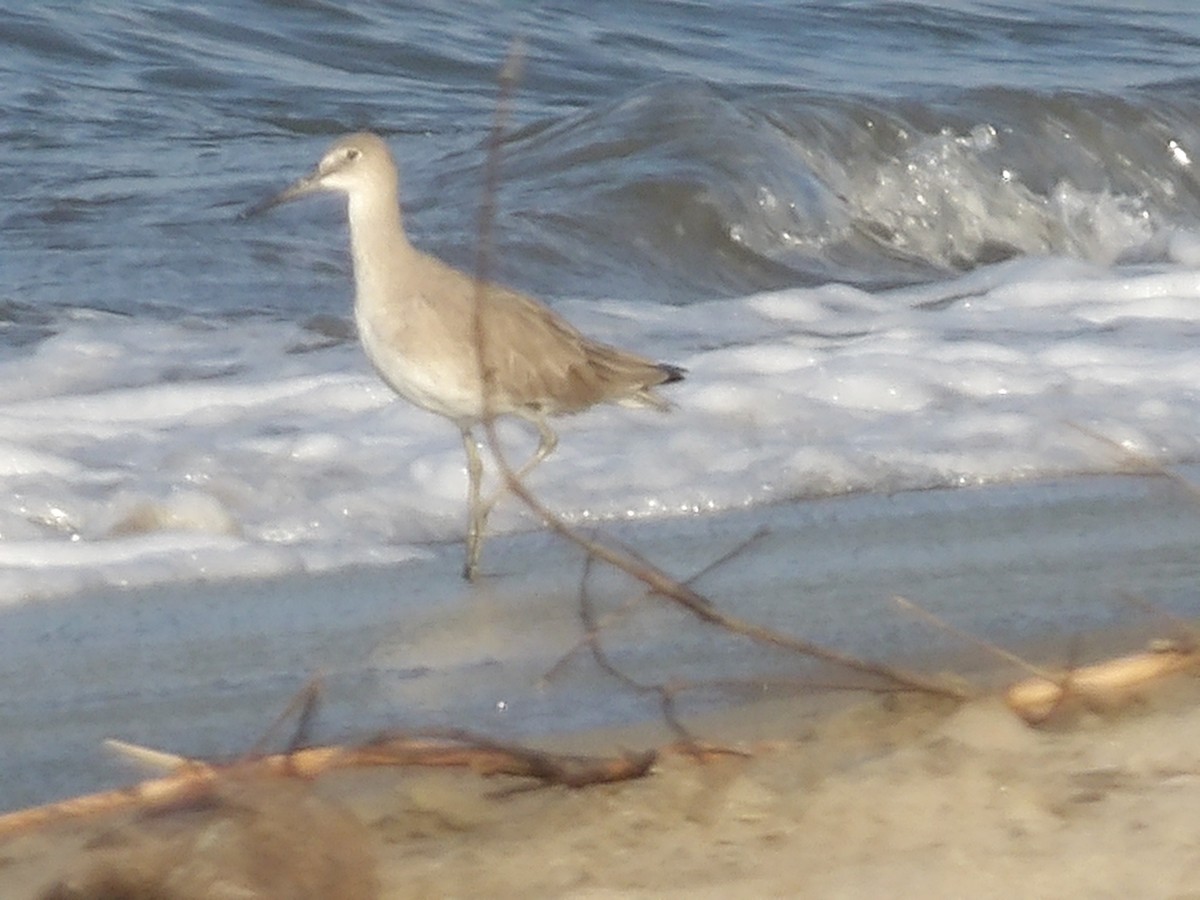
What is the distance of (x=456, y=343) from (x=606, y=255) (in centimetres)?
357

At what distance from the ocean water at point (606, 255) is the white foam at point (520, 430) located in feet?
0.04

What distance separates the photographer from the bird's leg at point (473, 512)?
14.8 feet

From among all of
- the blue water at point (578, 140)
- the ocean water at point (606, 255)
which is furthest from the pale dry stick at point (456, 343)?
the blue water at point (578, 140)

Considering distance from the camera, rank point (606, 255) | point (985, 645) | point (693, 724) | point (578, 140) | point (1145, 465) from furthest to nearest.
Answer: point (578, 140) < point (606, 255) < point (1145, 465) < point (693, 724) < point (985, 645)

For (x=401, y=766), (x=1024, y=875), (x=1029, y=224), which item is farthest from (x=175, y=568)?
(x=1029, y=224)

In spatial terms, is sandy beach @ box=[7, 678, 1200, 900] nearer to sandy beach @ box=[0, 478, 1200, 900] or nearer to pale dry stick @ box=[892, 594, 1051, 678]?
sandy beach @ box=[0, 478, 1200, 900]

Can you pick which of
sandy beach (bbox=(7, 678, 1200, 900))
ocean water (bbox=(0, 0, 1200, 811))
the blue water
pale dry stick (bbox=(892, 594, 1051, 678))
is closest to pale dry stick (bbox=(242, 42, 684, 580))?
ocean water (bbox=(0, 0, 1200, 811))

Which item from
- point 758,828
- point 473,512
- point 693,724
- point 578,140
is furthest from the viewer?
point 578,140

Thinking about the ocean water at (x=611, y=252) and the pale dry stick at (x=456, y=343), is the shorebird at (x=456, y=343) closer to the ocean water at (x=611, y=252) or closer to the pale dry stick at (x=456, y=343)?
the pale dry stick at (x=456, y=343)

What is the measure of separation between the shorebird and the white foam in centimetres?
27

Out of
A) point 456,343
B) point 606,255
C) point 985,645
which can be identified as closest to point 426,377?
point 456,343

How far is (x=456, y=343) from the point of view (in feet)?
14.5

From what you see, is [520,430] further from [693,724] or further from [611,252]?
[611,252]

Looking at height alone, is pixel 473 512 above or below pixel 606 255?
above
